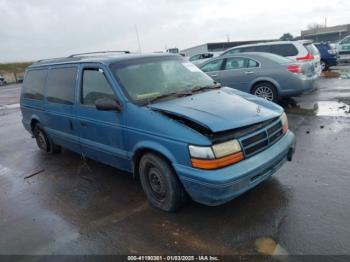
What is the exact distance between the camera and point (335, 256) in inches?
108

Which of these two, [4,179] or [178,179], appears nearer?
→ [178,179]

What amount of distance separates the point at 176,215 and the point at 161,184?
418mm

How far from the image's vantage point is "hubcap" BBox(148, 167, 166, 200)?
3627mm

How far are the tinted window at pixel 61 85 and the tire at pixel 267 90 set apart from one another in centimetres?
542

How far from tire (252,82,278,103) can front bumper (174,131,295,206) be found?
523cm

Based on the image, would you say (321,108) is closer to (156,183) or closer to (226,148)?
(226,148)

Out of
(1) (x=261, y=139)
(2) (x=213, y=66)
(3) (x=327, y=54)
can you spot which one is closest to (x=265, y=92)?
(2) (x=213, y=66)

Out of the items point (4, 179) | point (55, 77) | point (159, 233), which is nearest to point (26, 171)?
point (4, 179)

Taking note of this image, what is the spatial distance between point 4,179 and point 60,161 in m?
1.00

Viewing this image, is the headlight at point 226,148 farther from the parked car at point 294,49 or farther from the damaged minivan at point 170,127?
the parked car at point 294,49

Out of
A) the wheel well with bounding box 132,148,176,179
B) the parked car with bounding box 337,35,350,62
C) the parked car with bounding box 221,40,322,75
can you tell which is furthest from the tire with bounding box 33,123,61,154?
the parked car with bounding box 337,35,350,62

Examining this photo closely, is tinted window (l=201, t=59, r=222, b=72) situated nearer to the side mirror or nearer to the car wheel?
the side mirror

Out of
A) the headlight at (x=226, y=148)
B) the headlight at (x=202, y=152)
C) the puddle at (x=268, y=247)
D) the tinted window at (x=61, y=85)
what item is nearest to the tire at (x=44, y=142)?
the tinted window at (x=61, y=85)

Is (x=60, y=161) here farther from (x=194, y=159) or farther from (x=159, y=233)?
(x=194, y=159)
